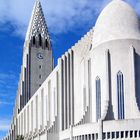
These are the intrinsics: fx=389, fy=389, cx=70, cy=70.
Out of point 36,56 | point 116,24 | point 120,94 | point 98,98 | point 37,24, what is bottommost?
point 98,98

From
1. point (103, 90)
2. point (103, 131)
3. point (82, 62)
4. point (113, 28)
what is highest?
point (113, 28)

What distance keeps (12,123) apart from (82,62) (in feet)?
187

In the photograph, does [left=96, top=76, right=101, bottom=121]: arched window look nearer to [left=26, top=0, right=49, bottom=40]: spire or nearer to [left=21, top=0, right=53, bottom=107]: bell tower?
[left=21, top=0, right=53, bottom=107]: bell tower

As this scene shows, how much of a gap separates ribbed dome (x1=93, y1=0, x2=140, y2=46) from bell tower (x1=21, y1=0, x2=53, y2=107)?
48745 mm

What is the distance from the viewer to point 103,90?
183 ft

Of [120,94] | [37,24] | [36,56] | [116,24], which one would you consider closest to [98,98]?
[120,94]

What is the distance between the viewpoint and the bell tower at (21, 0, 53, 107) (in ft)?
352

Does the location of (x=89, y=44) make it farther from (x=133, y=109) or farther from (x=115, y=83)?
(x=133, y=109)

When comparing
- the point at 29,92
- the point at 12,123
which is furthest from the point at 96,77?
the point at 12,123

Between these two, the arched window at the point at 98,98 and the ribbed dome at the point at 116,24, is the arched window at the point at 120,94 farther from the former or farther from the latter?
the ribbed dome at the point at 116,24

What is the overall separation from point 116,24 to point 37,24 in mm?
58645

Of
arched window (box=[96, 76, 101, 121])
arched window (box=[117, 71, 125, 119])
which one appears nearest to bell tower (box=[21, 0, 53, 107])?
arched window (box=[96, 76, 101, 121])

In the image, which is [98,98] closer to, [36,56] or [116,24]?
[116,24]

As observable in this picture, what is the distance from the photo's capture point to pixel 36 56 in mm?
110688
